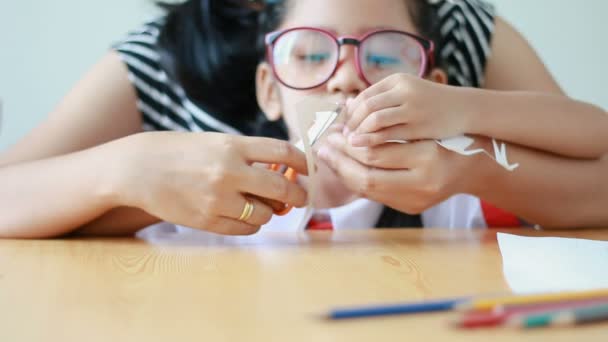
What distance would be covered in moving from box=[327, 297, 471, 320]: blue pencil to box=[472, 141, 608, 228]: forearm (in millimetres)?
398

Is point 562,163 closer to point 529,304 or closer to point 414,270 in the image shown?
point 414,270

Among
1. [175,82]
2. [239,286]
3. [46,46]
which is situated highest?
[46,46]

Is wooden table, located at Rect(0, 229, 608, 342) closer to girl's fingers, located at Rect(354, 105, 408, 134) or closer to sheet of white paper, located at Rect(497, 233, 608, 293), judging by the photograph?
sheet of white paper, located at Rect(497, 233, 608, 293)

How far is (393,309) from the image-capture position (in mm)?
386

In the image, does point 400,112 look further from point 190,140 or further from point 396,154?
point 190,140

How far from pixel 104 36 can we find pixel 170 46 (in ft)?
2.04

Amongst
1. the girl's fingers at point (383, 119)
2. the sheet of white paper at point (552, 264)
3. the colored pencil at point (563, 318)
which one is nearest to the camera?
the colored pencil at point (563, 318)

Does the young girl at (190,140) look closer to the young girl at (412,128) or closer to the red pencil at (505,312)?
the young girl at (412,128)

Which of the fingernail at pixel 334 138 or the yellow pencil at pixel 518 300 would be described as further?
the fingernail at pixel 334 138

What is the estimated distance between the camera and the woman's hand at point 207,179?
0.68 m

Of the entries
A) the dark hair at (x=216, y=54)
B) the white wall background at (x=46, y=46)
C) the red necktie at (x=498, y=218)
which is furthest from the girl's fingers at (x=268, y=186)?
the white wall background at (x=46, y=46)

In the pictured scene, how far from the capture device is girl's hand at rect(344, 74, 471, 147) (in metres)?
0.66

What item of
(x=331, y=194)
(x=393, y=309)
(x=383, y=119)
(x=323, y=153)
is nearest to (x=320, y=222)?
(x=331, y=194)

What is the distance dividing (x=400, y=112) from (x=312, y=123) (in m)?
0.10
